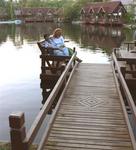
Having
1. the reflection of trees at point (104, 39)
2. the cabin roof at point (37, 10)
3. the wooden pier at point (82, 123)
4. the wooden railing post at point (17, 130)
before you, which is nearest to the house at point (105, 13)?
the cabin roof at point (37, 10)

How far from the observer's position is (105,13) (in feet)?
263

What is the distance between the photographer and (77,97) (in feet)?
33.0

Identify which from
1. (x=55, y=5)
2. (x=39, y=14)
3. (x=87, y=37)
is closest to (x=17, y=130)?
(x=87, y=37)

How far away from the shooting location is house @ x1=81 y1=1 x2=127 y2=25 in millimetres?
76750

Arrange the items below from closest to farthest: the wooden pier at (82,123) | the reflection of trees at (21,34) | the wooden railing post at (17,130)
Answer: the wooden railing post at (17,130) < the wooden pier at (82,123) < the reflection of trees at (21,34)

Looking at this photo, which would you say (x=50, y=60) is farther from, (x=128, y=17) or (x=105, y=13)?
(x=105, y=13)

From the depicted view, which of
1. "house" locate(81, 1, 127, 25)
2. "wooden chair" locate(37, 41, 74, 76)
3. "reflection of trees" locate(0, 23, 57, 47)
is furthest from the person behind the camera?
"house" locate(81, 1, 127, 25)

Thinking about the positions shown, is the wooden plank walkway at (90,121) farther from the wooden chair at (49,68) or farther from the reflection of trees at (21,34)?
the reflection of trees at (21,34)

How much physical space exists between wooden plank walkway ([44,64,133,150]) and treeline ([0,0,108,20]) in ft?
295

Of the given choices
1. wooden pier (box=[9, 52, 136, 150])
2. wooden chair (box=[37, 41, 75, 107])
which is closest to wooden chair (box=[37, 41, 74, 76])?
wooden chair (box=[37, 41, 75, 107])

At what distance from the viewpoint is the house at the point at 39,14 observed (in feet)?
367

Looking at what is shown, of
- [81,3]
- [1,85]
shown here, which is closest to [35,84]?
[1,85]

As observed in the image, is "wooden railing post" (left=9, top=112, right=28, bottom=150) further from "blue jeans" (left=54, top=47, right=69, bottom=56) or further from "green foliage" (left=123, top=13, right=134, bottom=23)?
"green foliage" (left=123, top=13, right=134, bottom=23)

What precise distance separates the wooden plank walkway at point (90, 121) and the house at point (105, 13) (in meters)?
64.2
